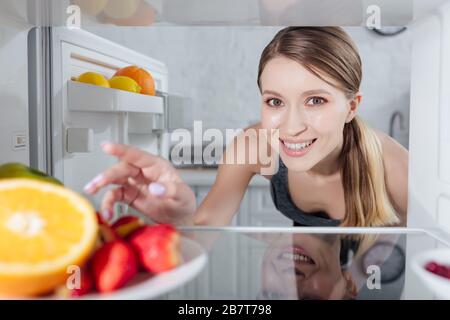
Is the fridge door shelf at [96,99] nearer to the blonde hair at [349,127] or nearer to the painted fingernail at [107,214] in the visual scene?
the painted fingernail at [107,214]

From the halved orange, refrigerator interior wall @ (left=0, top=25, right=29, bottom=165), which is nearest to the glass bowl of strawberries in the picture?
the halved orange

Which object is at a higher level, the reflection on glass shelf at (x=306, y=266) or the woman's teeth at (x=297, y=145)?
the woman's teeth at (x=297, y=145)

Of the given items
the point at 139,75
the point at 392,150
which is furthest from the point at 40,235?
the point at 392,150

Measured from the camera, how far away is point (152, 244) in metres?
0.62

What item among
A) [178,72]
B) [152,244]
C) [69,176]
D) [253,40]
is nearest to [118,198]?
[69,176]

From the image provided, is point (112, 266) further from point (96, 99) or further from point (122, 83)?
point (122, 83)

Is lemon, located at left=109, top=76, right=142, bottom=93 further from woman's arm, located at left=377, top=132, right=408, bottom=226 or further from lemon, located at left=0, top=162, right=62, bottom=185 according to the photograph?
woman's arm, located at left=377, top=132, right=408, bottom=226

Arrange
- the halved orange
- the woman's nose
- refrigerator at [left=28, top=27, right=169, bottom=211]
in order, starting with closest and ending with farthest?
1. the halved orange
2. refrigerator at [left=28, top=27, right=169, bottom=211]
3. the woman's nose

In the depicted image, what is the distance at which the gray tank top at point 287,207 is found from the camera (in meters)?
1.28

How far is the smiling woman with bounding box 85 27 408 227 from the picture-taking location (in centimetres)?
117

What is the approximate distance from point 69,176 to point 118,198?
14 cm

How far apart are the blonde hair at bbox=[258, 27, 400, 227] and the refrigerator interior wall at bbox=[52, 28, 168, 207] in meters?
0.32

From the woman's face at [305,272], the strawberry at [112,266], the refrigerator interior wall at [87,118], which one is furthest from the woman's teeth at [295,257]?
the refrigerator interior wall at [87,118]

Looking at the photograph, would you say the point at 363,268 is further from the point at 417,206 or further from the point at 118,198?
the point at 118,198
